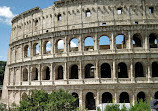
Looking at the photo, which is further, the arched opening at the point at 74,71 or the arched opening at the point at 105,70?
the arched opening at the point at 74,71

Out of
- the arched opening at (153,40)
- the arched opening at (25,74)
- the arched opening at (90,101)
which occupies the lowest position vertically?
the arched opening at (90,101)

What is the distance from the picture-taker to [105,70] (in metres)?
25.6

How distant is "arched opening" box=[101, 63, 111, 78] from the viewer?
25.4m

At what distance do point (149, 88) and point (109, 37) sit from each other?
8.46m

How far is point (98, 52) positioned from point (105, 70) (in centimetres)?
353

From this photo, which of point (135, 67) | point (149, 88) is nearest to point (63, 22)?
point (135, 67)

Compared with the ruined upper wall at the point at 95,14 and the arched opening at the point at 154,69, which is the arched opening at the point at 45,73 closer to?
the ruined upper wall at the point at 95,14

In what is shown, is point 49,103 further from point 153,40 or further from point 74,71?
point 153,40

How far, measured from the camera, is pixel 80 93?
77.0ft

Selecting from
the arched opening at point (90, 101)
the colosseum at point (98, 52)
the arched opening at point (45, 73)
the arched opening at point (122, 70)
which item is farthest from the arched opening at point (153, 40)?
A: the arched opening at point (45, 73)

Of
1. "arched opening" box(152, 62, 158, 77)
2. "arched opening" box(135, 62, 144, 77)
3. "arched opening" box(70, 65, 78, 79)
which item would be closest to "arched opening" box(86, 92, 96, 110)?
"arched opening" box(70, 65, 78, 79)

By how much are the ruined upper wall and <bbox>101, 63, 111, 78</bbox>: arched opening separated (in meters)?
5.98

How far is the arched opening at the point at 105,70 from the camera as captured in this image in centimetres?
2538

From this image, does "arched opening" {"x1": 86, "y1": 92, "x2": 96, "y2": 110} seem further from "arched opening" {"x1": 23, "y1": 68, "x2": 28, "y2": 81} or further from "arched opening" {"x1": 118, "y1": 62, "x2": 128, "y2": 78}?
"arched opening" {"x1": 23, "y1": 68, "x2": 28, "y2": 81}
